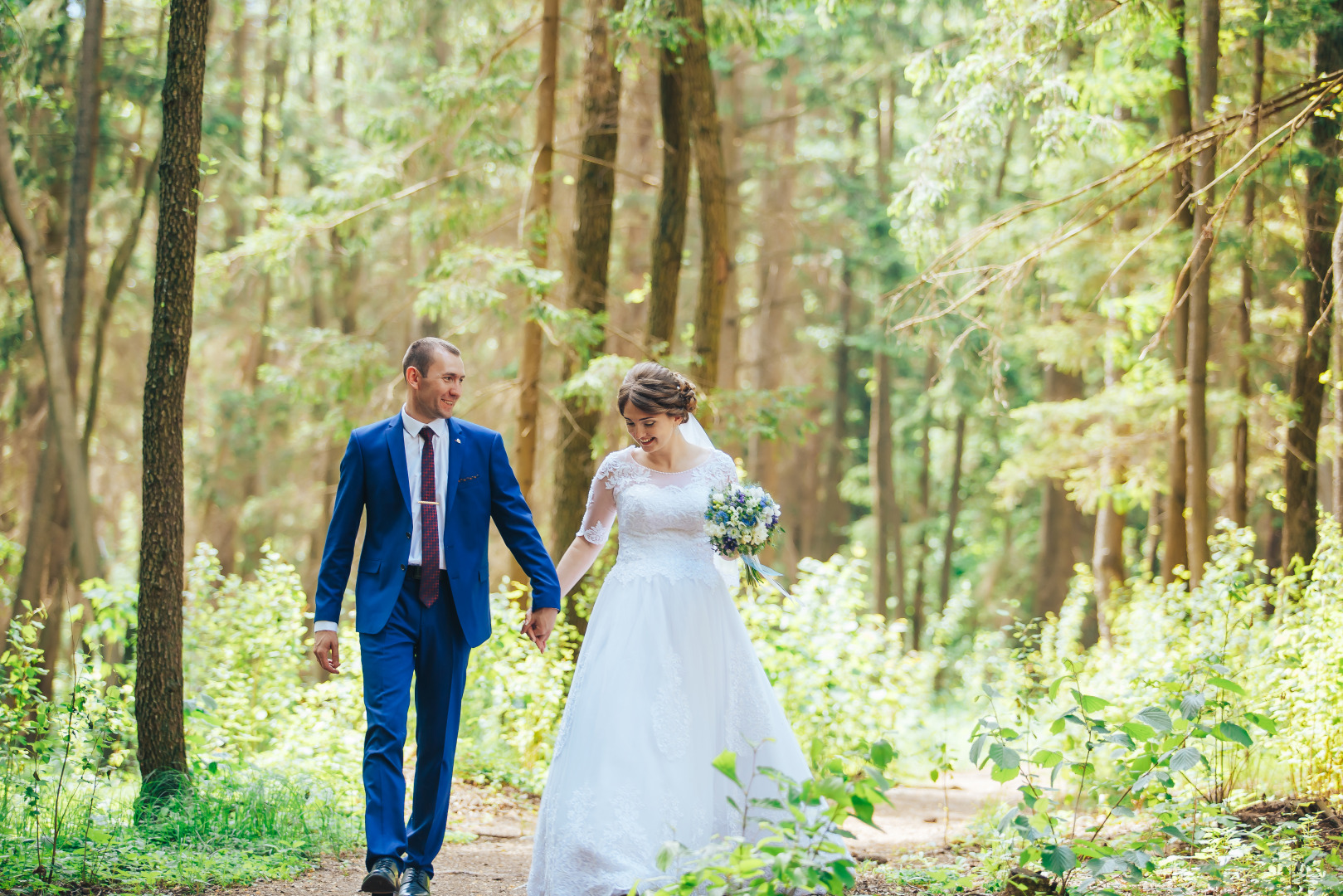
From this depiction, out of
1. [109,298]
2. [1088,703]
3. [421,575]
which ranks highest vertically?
[109,298]

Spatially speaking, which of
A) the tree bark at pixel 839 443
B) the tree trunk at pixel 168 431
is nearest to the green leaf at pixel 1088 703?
the tree trunk at pixel 168 431

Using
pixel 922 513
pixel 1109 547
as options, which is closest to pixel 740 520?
pixel 1109 547

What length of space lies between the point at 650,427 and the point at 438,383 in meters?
0.95

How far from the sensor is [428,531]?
4.36m

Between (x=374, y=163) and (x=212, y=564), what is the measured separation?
416 centimetres

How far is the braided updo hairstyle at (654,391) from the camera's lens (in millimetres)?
4656

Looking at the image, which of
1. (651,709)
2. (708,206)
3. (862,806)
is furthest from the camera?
(708,206)

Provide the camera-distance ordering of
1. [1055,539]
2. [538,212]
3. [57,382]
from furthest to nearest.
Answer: [1055,539] < [538,212] < [57,382]

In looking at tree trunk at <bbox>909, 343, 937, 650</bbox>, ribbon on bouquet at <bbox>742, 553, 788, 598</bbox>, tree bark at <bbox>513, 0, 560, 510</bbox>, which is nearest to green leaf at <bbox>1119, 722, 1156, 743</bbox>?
ribbon on bouquet at <bbox>742, 553, 788, 598</bbox>

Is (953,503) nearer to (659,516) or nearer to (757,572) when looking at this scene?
(757,572)

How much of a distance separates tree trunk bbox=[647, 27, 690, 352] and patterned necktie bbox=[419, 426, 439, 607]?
18.3ft

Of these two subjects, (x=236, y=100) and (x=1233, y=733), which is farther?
(x=236, y=100)

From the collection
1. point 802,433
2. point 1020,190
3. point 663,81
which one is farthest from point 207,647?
point 1020,190

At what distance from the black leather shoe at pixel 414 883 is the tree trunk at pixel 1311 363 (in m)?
7.81
